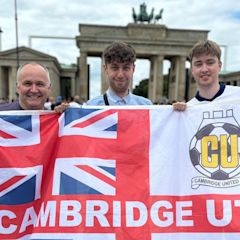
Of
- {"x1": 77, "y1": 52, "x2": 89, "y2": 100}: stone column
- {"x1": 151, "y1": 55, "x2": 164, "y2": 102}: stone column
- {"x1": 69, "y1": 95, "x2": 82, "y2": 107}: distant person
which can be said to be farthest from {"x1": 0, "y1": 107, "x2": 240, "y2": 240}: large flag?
{"x1": 151, "y1": 55, "x2": 164, "y2": 102}: stone column

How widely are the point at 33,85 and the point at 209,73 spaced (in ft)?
5.51

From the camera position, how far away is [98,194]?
128 inches

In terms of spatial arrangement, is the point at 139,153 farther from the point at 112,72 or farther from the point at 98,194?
the point at 112,72

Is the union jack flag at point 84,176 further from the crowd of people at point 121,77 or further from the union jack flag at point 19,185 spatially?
the crowd of people at point 121,77

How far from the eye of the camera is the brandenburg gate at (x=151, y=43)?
207 feet

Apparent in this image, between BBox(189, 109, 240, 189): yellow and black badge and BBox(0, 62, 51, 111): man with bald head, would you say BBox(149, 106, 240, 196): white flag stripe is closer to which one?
BBox(189, 109, 240, 189): yellow and black badge

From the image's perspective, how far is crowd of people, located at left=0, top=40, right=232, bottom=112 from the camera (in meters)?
3.62

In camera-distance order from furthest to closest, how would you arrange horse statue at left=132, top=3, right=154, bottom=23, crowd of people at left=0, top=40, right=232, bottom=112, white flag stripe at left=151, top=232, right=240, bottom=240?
1. horse statue at left=132, top=3, right=154, bottom=23
2. crowd of people at left=0, top=40, right=232, bottom=112
3. white flag stripe at left=151, top=232, right=240, bottom=240

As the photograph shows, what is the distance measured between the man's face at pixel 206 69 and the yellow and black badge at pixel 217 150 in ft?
1.33

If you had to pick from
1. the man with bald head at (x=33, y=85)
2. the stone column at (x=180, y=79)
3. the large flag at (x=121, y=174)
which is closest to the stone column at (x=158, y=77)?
the stone column at (x=180, y=79)

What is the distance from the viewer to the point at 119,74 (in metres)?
3.68

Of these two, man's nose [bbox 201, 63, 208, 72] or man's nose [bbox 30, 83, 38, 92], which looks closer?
man's nose [bbox 30, 83, 38, 92]

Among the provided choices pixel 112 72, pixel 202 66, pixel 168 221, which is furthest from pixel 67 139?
pixel 202 66

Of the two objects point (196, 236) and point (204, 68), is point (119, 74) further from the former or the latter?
point (196, 236)
